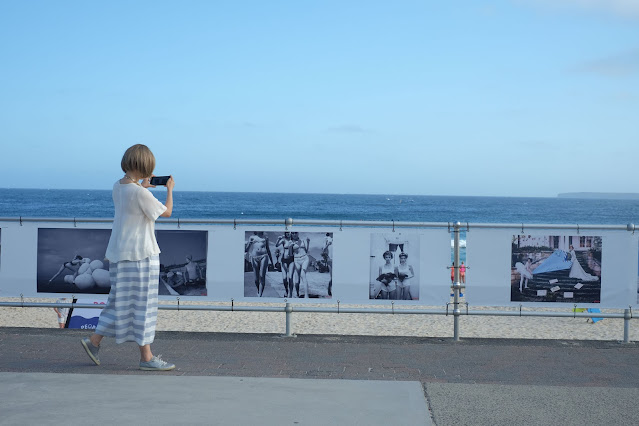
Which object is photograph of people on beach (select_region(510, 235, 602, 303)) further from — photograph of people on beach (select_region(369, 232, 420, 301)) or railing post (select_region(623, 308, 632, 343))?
photograph of people on beach (select_region(369, 232, 420, 301))

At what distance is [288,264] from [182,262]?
3.74ft

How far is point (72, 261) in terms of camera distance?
25.2 ft

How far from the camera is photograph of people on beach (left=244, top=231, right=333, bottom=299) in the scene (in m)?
7.59

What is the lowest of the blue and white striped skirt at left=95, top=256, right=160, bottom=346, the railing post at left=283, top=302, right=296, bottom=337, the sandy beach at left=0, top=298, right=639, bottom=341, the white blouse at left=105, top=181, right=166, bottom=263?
the sandy beach at left=0, top=298, right=639, bottom=341

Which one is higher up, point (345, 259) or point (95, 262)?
point (345, 259)

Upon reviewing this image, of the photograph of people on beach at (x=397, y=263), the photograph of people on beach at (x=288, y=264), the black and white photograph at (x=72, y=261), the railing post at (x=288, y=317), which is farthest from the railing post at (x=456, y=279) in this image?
the black and white photograph at (x=72, y=261)

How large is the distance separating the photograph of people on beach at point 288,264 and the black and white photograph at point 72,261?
1.56 metres

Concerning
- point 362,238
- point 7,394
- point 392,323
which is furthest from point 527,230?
point 392,323

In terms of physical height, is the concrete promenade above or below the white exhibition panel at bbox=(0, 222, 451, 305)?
below

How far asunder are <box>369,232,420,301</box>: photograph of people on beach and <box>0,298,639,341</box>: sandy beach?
461 centimetres

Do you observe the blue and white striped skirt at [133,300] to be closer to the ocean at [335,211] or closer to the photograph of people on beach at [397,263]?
the photograph of people on beach at [397,263]

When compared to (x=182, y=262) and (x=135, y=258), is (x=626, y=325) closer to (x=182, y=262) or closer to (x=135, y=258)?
(x=182, y=262)

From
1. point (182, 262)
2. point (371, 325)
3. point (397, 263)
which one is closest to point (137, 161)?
point (182, 262)

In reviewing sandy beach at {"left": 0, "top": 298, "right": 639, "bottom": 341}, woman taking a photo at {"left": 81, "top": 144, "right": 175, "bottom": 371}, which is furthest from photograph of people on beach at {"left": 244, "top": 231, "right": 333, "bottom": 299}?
sandy beach at {"left": 0, "top": 298, "right": 639, "bottom": 341}
